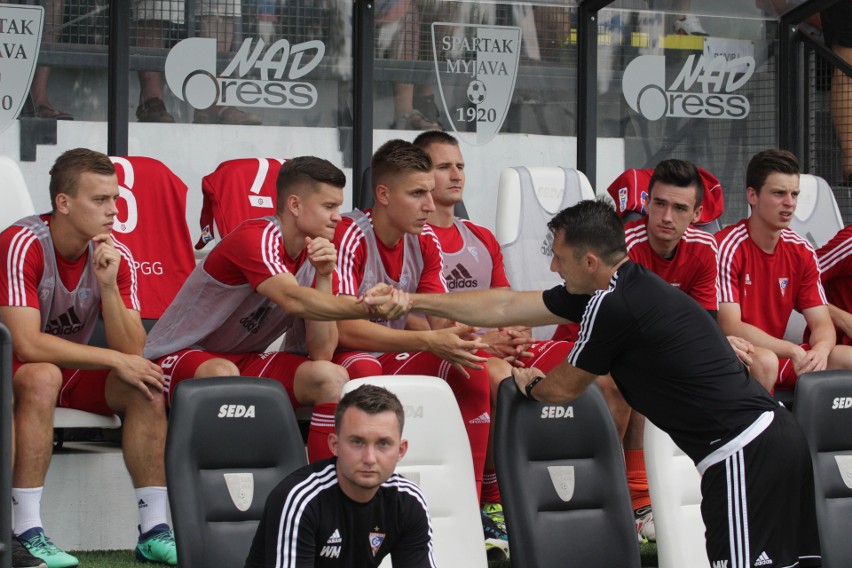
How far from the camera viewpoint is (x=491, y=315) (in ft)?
16.1

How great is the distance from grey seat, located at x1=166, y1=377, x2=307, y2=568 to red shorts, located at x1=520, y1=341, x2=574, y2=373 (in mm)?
1488

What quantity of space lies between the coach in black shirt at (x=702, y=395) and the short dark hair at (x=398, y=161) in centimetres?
121

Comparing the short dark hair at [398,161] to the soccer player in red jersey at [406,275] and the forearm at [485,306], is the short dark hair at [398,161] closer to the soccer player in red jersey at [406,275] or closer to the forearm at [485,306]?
the soccer player in red jersey at [406,275]

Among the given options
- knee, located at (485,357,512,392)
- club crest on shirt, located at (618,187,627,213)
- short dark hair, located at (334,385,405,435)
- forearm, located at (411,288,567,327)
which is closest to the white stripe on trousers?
forearm, located at (411,288,567,327)

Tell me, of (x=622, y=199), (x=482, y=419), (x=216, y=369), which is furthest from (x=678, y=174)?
(x=216, y=369)

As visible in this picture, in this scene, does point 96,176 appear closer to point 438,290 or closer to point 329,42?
point 438,290

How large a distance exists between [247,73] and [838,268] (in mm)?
3196

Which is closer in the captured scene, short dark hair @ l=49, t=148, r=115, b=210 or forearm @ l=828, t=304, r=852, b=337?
short dark hair @ l=49, t=148, r=115, b=210

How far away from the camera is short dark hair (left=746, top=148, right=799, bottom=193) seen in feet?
19.9

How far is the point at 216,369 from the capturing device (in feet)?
16.1

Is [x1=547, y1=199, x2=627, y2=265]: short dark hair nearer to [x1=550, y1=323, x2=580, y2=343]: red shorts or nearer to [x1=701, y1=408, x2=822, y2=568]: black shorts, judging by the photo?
[x1=701, y1=408, x2=822, y2=568]: black shorts

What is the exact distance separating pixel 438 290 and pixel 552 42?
2.50 m

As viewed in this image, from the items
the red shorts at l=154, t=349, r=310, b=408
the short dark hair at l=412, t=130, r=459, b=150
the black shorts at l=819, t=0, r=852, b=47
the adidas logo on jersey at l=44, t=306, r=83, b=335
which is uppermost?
the black shorts at l=819, t=0, r=852, b=47

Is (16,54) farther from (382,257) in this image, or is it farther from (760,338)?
(760,338)
